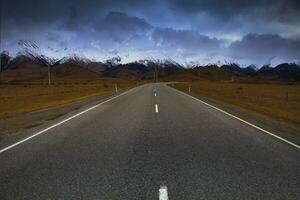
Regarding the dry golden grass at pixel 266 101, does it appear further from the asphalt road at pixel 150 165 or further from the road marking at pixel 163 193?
the road marking at pixel 163 193

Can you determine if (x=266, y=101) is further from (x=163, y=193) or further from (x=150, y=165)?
(x=163, y=193)

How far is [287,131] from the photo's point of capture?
38.1 feet

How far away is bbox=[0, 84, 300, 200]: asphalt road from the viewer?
5.27 meters

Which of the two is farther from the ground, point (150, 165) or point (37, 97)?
point (150, 165)

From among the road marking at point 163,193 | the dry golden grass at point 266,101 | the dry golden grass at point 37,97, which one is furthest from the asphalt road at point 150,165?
the dry golden grass at point 37,97

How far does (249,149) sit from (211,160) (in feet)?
5.12

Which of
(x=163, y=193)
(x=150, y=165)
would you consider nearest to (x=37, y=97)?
(x=150, y=165)

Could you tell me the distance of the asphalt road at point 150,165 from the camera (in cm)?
527

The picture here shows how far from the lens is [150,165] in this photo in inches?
267

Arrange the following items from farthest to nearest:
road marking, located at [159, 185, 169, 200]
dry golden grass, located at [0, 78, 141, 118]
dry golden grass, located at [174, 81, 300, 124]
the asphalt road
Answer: dry golden grass, located at [0, 78, 141, 118] → dry golden grass, located at [174, 81, 300, 124] → the asphalt road → road marking, located at [159, 185, 169, 200]

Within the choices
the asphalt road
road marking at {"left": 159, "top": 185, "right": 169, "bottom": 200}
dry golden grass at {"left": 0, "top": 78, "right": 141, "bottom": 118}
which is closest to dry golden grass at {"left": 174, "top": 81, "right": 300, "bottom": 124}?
the asphalt road

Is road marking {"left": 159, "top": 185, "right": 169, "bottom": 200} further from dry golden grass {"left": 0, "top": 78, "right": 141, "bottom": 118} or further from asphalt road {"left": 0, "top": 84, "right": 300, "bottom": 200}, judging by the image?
dry golden grass {"left": 0, "top": 78, "right": 141, "bottom": 118}

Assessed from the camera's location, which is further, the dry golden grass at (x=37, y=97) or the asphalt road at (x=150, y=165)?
the dry golden grass at (x=37, y=97)

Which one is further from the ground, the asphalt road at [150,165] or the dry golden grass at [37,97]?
the asphalt road at [150,165]
